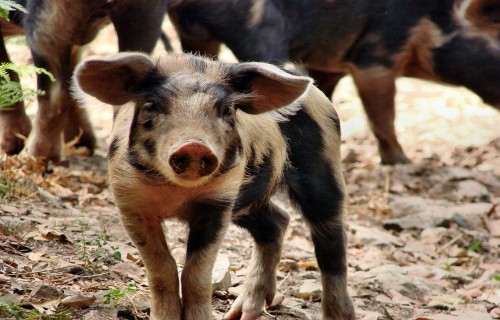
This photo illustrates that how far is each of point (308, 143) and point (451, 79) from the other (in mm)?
4130

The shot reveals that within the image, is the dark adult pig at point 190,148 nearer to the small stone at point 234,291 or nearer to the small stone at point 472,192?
the small stone at point 234,291

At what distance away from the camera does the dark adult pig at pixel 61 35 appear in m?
6.23

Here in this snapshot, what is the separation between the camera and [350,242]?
260 inches

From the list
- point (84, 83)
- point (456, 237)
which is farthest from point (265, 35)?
point (84, 83)

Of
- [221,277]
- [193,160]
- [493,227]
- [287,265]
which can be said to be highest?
[193,160]

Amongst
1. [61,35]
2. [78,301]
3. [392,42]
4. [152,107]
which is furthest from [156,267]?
[392,42]

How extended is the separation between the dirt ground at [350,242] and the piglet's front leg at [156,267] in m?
0.22

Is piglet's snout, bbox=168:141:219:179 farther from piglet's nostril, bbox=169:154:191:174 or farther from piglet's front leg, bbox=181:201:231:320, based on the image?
piglet's front leg, bbox=181:201:231:320

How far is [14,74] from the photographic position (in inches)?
278

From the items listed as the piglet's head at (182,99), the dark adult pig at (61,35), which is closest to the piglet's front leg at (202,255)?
the piglet's head at (182,99)

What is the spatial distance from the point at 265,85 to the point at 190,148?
845 millimetres

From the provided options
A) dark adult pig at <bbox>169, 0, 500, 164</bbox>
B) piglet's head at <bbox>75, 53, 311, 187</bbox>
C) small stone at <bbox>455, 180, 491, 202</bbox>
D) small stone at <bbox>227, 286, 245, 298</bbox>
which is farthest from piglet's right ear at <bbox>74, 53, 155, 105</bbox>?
small stone at <bbox>455, 180, 491, 202</bbox>

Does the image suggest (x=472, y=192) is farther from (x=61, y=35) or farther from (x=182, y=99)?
(x=182, y=99)

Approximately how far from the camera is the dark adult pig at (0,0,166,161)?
20.5 feet
